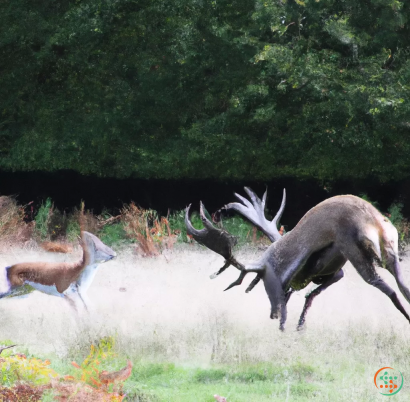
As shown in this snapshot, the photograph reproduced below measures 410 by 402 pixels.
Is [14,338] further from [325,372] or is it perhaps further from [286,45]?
[286,45]

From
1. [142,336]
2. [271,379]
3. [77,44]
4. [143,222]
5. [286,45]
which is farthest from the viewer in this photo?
[77,44]

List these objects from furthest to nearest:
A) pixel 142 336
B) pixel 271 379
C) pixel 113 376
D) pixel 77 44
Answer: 1. pixel 77 44
2. pixel 142 336
3. pixel 271 379
4. pixel 113 376

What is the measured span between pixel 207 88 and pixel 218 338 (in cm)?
1001

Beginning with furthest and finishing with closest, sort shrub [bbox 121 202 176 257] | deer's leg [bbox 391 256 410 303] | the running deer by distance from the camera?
shrub [bbox 121 202 176 257], the running deer, deer's leg [bbox 391 256 410 303]

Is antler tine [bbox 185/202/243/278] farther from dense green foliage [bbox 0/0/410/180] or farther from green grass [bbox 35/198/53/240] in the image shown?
green grass [bbox 35/198/53/240]

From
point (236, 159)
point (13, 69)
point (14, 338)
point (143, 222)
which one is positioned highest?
point (13, 69)

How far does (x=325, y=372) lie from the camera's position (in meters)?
5.88

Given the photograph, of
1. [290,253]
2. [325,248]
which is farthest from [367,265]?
[290,253]

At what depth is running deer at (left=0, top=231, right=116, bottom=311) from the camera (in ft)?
22.1

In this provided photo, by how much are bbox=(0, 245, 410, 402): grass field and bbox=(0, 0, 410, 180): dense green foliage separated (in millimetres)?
6064

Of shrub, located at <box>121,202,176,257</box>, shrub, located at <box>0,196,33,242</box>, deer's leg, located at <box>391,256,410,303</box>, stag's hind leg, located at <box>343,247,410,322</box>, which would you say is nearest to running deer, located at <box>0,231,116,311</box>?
stag's hind leg, located at <box>343,247,410,322</box>

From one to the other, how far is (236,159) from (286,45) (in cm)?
259

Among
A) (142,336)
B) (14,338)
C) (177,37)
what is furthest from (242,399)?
(177,37)

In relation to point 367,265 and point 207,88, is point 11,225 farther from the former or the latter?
point 367,265
